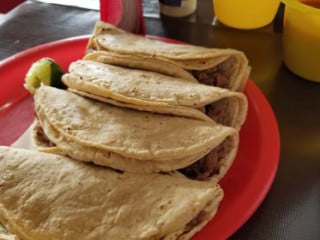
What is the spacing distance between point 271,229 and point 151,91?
0.36m

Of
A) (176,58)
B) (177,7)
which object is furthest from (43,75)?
(177,7)

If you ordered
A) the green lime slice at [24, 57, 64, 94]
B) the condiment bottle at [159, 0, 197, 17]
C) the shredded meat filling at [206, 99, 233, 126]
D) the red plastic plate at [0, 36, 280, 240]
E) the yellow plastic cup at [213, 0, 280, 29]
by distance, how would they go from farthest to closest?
the condiment bottle at [159, 0, 197, 17], the yellow plastic cup at [213, 0, 280, 29], the green lime slice at [24, 57, 64, 94], the shredded meat filling at [206, 99, 233, 126], the red plastic plate at [0, 36, 280, 240]

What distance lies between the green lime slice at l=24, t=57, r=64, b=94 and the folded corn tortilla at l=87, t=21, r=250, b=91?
4.4 inches

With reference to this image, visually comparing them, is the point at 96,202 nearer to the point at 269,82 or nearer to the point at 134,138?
the point at 134,138

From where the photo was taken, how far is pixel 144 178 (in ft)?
3.01

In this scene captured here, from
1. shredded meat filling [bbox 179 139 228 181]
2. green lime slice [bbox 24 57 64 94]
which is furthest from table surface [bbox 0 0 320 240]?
green lime slice [bbox 24 57 64 94]

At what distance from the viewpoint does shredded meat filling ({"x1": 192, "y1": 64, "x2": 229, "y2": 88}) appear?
3.96ft

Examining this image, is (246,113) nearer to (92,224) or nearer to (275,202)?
(275,202)

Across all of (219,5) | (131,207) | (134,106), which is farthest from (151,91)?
(219,5)

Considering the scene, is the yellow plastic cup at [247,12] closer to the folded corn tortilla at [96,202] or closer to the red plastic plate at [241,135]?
the red plastic plate at [241,135]

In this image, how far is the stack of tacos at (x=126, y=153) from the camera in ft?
2.80

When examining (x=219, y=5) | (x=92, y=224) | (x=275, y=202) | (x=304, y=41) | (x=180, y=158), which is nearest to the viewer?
(x=92, y=224)

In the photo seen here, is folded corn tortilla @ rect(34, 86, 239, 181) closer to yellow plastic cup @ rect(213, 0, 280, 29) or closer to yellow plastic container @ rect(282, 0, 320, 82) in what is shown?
yellow plastic container @ rect(282, 0, 320, 82)

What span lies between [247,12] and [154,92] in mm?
662
